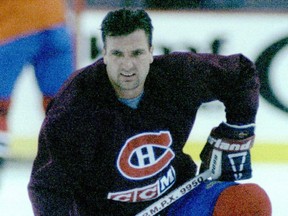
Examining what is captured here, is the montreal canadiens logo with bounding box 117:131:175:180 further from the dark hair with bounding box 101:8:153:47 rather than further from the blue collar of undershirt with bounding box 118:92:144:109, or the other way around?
the dark hair with bounding box 101:8:153:47

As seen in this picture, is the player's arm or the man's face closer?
the man's face

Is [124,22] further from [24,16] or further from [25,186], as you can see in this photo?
[25,186]

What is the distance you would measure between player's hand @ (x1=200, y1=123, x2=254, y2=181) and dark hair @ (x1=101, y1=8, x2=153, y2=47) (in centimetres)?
33

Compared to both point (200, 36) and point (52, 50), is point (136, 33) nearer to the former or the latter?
point (52, 50)

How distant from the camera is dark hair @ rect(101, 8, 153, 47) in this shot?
1548 mm

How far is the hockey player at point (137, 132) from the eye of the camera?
1521 millimetres

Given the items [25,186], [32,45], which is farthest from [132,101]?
[25,186]

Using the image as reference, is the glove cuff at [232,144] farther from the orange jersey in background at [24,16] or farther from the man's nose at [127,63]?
the orange jersey in background at [24,16]

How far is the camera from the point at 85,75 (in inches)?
61.3

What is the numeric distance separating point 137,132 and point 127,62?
14 cm

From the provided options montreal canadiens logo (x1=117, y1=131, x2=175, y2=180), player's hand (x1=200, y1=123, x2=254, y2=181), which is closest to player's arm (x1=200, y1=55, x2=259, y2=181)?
player's hand (x1=200, y1=123, x2=254, y2=181)

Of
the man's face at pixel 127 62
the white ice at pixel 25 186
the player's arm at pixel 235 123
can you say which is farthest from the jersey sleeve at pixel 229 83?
the white ice at pixel 25 186

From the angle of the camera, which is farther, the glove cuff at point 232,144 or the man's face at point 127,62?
the glove cuff at point 232,144

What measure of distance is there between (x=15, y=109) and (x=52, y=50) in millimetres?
516
